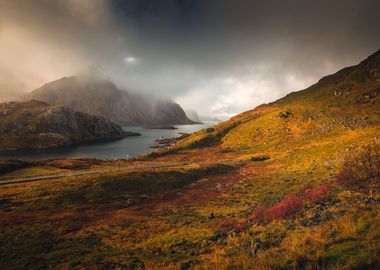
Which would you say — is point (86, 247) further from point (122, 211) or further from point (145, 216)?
point (122, 211)

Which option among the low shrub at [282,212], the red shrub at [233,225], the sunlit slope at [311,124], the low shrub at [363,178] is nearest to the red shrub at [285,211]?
the low shrub at [282,212]

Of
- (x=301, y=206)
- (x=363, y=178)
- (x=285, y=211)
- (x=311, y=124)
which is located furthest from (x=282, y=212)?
(x=311, y=124)

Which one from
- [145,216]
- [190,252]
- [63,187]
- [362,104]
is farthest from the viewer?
[362,104]

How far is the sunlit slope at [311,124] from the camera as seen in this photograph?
92425mm

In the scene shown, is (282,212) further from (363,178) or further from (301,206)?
(363,178)

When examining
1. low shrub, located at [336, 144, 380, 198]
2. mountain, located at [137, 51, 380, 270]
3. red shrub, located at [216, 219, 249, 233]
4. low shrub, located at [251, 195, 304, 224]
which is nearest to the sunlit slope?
mountain, located at [137, 51, 380, 270]

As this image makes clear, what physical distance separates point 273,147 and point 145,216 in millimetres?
81094

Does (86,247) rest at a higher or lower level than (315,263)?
lower

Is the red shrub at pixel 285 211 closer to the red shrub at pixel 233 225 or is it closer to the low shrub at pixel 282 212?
the low shrub at pixel 282 212

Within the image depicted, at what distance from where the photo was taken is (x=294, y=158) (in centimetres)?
7019

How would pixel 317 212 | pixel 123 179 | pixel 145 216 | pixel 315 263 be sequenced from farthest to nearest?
1. pixel 123 179
2. pixel 145 216
3. pixel 317 212
4. pixel 315 263

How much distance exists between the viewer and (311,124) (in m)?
112

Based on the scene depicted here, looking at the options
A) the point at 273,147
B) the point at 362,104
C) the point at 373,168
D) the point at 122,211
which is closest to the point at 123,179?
the point at 122,211

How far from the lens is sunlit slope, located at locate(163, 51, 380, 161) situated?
92.4 m
